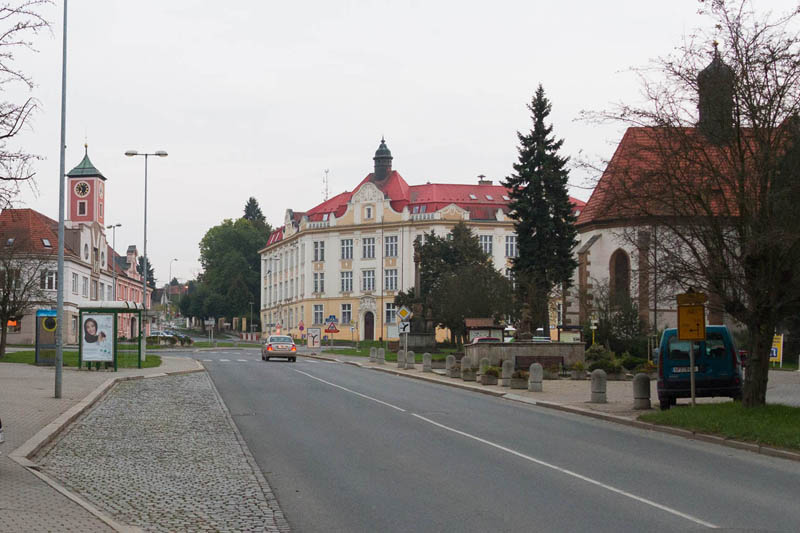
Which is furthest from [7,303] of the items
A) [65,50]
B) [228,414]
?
[228,414]

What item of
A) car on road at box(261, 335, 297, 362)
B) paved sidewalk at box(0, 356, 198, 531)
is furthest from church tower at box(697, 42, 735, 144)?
car on road at box(261, 335, 297, 362)

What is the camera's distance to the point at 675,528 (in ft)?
28.6

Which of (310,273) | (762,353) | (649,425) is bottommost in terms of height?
(649,425)

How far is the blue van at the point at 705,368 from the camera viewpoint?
21422 mm

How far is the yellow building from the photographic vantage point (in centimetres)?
10262

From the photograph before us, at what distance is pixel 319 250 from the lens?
108 meters

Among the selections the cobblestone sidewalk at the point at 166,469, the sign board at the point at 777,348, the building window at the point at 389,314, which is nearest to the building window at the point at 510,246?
the building window at the point at 389,314

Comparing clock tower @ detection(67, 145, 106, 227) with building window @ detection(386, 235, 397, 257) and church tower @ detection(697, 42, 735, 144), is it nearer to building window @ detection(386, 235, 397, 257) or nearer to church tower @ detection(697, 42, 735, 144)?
building window @ detection(386, 235, 397, 257)

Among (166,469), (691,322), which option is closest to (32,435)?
(166,469)

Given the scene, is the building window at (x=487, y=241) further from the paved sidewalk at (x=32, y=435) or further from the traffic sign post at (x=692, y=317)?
the traffic sign post at (x=692, y=317)

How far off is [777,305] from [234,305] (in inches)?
4709

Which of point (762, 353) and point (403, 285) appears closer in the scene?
point (762, 353)

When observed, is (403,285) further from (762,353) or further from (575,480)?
(575,480)

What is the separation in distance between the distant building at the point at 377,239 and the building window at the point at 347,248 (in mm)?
11
